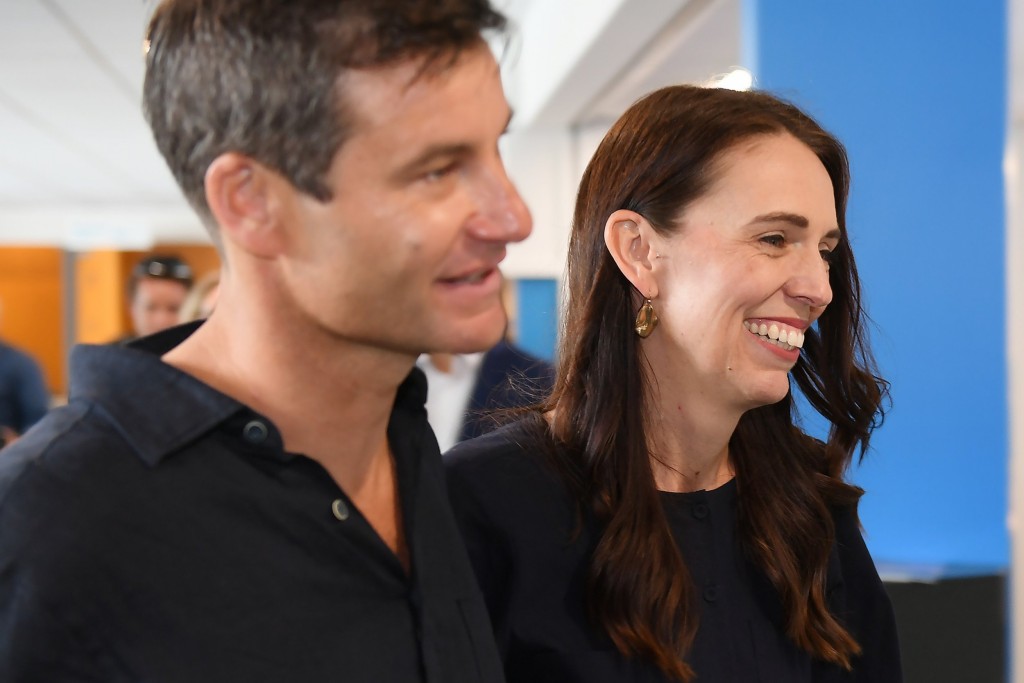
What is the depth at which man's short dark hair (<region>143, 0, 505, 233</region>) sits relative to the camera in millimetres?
834

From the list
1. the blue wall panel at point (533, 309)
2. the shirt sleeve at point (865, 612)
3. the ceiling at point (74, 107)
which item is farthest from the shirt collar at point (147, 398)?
the blue wall panel at point (533, 309)

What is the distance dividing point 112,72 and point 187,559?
17.2ft

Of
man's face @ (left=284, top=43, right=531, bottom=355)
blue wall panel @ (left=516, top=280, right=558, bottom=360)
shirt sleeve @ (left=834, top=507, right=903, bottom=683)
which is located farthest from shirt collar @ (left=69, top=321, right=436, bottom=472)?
blue wall panel @ (left=516, top=280, right=558, bottom=360)

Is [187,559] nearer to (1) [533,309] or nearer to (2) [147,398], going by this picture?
(2) [147,398]

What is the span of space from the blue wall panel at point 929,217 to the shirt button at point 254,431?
1.76 meters

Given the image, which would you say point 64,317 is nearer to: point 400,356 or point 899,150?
point 899,150

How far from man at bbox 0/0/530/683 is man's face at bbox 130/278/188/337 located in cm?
307

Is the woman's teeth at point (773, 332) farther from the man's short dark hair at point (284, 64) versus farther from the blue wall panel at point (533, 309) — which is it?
the blue wall panel at point (533, 309)

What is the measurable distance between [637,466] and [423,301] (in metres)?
0.58

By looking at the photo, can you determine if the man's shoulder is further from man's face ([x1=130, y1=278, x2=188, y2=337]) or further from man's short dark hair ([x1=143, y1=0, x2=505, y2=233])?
man's face ([x1=130, y1=278, x2=188, y2=337])

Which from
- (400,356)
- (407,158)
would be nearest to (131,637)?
(400,356)

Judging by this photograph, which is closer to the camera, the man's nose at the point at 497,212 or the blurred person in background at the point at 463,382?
the man's nose at the point at 497,212

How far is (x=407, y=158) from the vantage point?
2.76ft

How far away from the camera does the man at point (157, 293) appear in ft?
12.6
